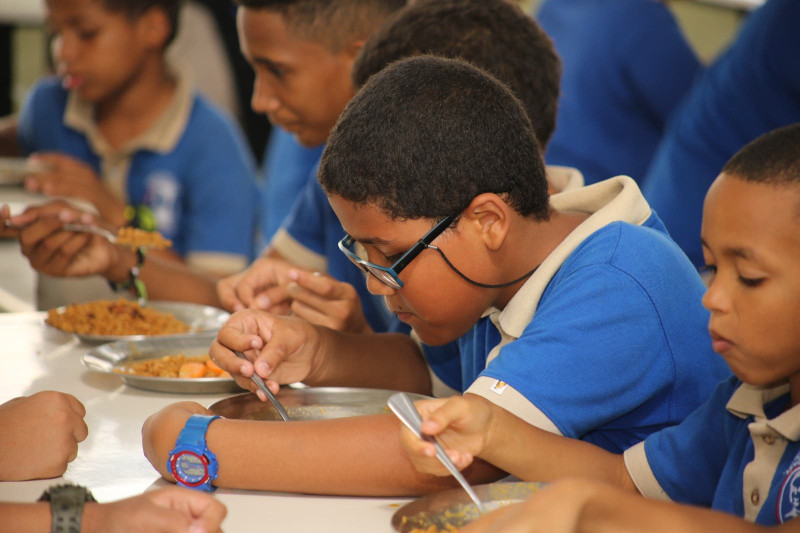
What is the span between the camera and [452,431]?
971mm

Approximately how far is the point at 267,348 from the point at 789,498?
0.75 metres

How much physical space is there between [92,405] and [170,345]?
279 mm

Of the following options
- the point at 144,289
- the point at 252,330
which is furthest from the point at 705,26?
the point at 252,330

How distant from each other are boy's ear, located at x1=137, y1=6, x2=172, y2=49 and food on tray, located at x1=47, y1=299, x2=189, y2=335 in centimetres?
125

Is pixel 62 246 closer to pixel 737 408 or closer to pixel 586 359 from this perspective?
pixel 586 359

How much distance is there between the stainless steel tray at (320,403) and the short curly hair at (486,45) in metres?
0.55

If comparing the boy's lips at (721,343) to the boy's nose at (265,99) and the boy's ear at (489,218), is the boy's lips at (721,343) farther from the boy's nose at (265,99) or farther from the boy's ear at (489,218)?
the boy's nose at (265,99)

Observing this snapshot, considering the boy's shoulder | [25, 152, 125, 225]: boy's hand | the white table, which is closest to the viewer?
the white table

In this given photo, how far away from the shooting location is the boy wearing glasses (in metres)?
1.07

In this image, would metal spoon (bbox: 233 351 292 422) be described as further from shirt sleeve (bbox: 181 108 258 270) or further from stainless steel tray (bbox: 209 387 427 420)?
shirt sleeve (bbox: 181 108 258 270)

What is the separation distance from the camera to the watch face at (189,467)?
1.05 m

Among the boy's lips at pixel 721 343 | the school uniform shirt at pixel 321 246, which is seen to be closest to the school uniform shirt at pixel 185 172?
the school uniform shirt at pixel 321 246

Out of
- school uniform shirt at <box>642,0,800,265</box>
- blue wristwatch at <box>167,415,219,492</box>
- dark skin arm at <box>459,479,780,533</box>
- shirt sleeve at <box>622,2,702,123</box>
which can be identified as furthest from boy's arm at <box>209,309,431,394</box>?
shirt sleeve at <box>622,2,702,123</box>

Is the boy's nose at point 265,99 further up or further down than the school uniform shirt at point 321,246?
further up
